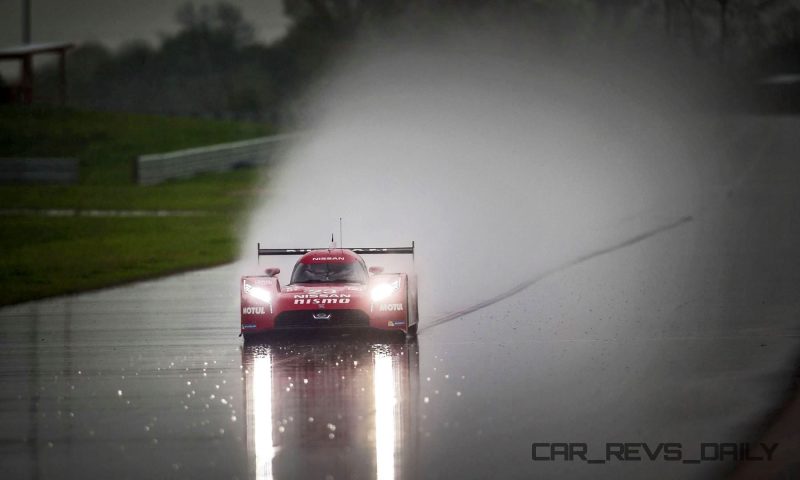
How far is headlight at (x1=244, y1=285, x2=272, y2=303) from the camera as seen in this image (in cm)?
1691

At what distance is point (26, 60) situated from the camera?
81.4m

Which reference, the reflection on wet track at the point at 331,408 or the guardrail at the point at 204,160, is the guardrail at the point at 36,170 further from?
the reflection on wet track at the point at 331,408

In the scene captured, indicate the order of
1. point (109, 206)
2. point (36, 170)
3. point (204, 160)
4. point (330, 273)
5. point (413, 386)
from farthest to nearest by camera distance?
point (204, 160) → point (36, 170) → point (109, 206) → point (330, 273) → point (413, 386)

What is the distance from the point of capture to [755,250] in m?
28.4

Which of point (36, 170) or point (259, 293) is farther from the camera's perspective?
point (36, 170)

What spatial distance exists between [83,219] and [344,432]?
3614cm

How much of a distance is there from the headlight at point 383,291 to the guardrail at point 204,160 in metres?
46.7

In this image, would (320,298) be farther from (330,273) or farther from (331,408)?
(331,408)

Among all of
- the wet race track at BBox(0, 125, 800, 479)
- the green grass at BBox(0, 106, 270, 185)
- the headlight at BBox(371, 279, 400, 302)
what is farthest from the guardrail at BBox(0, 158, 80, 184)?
the headlight at BBox(371, 279, 400, 302)

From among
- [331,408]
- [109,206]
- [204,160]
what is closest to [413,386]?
[331,408]

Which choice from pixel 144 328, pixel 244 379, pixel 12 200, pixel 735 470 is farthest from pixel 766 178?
pixel 735 470

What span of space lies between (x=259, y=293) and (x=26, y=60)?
67967mm

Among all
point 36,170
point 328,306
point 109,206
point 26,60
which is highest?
point 26,60

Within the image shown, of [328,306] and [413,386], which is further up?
[328,306]
